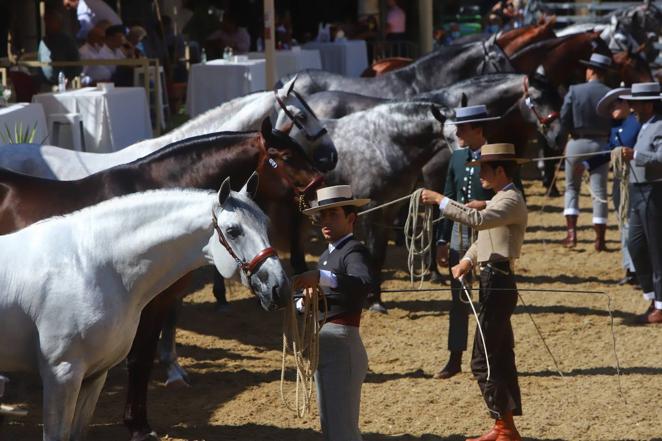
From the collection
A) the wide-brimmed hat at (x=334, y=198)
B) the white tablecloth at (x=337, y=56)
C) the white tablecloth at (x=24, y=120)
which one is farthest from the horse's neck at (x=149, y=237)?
the white tablecloth at (x=337, y=56)

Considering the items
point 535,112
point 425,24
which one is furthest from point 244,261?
point 425,24

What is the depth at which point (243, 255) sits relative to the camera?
4641mm

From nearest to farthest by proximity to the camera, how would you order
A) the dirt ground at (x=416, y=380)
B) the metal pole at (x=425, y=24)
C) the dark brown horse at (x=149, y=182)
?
the dark brown horse at (x=149, y=182) < the dirt ground at (x=416, y=380) < the metal pole at (x=425, y=24)

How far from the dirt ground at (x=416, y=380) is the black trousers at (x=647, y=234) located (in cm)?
41

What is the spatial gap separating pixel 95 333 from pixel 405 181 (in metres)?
4.97

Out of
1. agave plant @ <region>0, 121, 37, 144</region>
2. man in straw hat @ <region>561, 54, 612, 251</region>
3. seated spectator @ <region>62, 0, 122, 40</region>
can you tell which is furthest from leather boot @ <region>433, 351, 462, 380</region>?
seated spectator @ <region>62, 0, 122, 40</region>

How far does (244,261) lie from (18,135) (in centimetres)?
480

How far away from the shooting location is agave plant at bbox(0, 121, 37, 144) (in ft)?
28.3

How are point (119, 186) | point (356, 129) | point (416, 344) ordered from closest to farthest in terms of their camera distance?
point (119, 186), point (416, 344), point (356, 129)

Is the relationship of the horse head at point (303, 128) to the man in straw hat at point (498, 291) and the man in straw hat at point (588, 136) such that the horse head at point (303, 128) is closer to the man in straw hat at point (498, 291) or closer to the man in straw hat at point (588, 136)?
the man in straw hat at point (498, 291)

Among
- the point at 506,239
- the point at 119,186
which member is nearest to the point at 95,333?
the point at 119,186

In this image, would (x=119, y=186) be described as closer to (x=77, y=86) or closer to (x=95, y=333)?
(x=95, y=333)

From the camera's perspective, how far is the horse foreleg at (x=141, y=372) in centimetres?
627

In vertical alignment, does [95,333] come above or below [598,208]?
above
